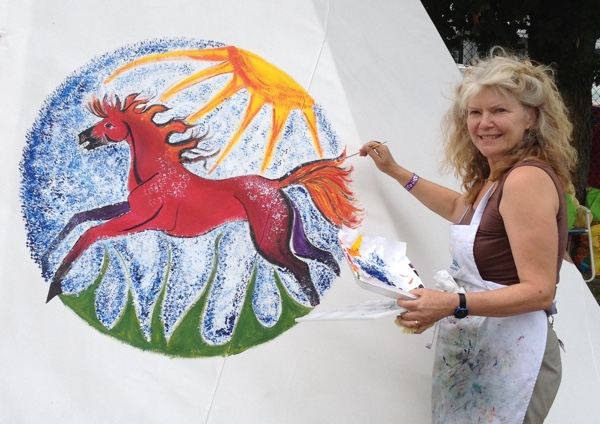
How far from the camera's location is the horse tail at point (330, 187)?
7.39 ft

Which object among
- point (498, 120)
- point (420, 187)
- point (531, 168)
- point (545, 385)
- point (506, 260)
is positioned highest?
point (498, 120)

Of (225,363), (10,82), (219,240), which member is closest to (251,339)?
(225,363)

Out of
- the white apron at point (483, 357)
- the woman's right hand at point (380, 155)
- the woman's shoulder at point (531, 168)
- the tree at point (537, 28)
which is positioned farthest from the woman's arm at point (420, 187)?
the tree at point (537, 28)

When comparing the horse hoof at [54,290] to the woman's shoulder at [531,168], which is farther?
the horse hoof at [54,290]

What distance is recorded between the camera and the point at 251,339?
6.77 feet

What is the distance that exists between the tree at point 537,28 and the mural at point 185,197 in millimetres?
3123

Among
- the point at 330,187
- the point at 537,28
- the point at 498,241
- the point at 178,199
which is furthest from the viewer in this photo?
the point at 537,28

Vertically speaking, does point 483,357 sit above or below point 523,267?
below

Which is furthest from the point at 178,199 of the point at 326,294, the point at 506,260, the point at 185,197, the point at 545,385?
the point at 545,385

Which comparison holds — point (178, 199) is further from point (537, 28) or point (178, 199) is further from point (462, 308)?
point (537, 28)

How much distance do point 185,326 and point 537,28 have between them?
13.9ft

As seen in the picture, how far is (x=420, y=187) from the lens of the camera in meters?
2.29

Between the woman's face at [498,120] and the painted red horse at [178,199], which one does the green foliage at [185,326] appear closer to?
the painted red horse at [178,199]

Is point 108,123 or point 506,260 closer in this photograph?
point 506,260
